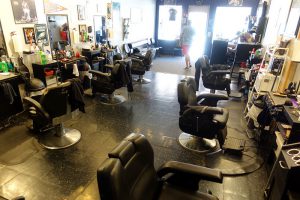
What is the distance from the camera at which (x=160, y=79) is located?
5512 mm

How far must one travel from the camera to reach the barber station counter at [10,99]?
9.46 ft

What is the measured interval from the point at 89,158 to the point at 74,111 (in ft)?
2.15

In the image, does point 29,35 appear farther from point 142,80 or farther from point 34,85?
point 142,80

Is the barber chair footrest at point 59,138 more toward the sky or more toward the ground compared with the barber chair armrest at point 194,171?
more toward the ground

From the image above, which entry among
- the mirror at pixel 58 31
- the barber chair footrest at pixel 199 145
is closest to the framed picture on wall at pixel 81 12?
the mirror at pixel 58 31


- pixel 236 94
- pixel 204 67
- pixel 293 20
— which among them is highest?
pixel 293 20

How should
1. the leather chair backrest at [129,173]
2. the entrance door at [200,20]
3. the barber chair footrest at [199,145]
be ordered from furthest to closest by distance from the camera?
the entrance door at [200,20] < the barber chair footrest at [199,145] < the leather chair backrest at [129,173]

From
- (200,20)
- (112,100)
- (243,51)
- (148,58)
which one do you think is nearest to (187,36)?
(243,51)

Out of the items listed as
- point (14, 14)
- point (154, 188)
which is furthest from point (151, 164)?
point (14, 14)

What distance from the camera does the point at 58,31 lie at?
4.05 meters

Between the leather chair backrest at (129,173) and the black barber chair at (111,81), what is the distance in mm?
2449

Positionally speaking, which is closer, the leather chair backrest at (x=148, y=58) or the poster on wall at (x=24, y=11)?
the poster on wall at (x=24, y=11)

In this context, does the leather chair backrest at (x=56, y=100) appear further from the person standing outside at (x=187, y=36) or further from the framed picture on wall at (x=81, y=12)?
the person standing outside at (x=187, y=36)

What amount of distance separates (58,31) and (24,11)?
760mm
